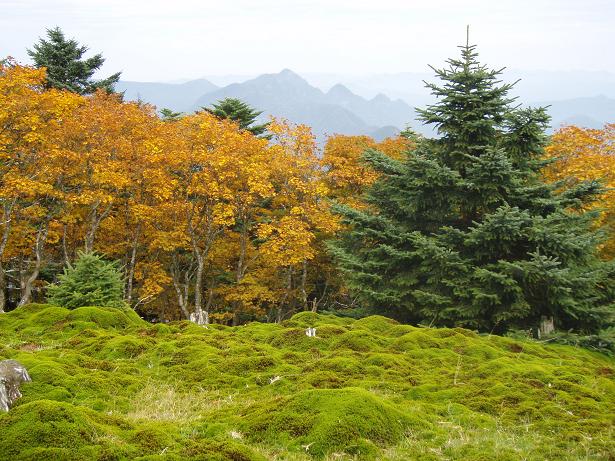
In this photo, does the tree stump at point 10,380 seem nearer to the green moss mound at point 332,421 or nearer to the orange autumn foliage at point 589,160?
the green moss mound at point 332,421

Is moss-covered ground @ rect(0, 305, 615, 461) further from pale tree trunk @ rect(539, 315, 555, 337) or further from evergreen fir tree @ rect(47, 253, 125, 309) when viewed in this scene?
pale tree trunk @ rect(539, 315, 555, 337)

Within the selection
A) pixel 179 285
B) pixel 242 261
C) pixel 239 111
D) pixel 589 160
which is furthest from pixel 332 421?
pixel 239 111

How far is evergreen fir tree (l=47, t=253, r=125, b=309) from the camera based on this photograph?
16.6 m

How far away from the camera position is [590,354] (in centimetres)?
1542

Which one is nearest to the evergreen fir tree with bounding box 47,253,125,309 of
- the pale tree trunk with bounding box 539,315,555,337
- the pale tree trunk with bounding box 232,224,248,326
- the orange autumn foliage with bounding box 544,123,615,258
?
the pale tree trunk with bounding box 232,224,248,326

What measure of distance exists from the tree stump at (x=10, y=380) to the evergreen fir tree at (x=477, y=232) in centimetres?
1339

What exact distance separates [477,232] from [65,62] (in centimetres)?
3608

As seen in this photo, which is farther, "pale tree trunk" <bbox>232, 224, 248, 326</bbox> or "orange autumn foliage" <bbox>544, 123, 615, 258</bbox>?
"pale tree trunk" <bbox>232, 224, 248, 326</bbox>

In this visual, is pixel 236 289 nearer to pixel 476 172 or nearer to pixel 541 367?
pixel 476 172

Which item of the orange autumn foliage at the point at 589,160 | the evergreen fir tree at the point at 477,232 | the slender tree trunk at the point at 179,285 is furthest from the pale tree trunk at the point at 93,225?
the orange autumn foliage at the point at 589,160

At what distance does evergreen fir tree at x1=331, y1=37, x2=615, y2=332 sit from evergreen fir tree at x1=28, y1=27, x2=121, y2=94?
28665 millimetres

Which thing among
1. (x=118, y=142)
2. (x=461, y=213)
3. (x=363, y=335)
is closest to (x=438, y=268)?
(x=461, y=213)

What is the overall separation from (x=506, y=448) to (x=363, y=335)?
21.5ft

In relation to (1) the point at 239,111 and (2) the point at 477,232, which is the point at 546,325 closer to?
(2) the point at 477,232
